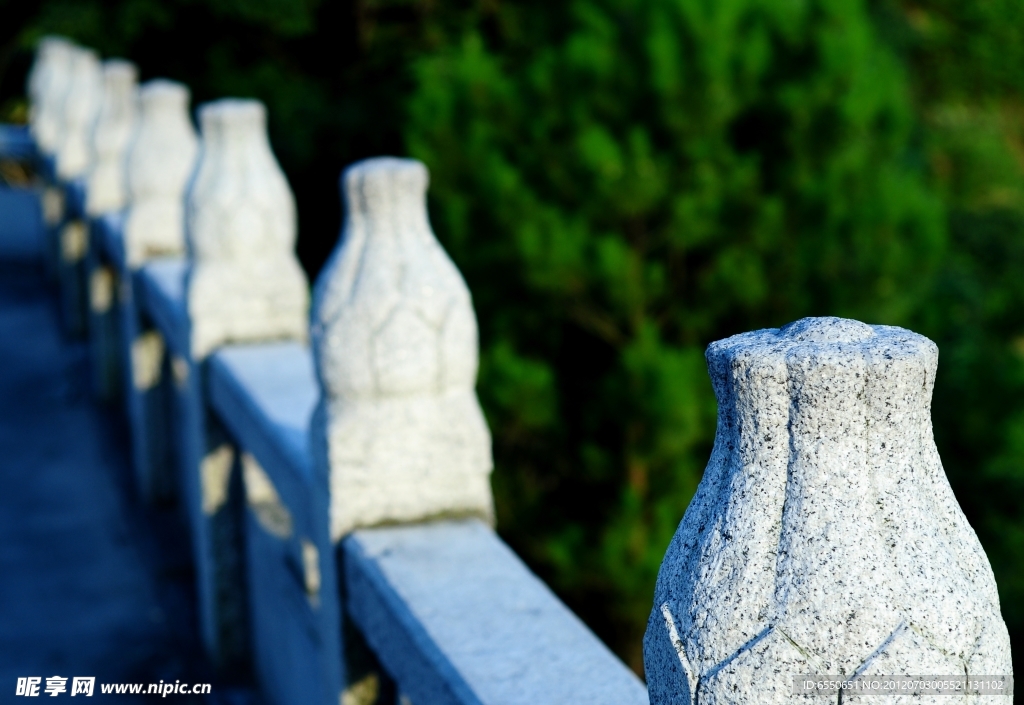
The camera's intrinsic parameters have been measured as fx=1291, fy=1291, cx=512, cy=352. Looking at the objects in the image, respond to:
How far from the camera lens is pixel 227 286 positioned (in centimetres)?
532

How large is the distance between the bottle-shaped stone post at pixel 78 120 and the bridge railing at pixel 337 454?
14.8ft

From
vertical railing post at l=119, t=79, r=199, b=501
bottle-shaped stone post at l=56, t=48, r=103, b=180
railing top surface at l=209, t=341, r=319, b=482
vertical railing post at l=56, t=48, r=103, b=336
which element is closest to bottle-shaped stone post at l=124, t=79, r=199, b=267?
vertical railing post at l=119, t=79, r=199, b=501

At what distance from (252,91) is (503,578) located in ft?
50.9

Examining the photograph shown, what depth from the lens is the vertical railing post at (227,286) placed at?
5.25m

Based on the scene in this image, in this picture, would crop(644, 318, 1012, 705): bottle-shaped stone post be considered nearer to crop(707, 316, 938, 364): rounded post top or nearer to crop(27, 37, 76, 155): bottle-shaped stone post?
crop(707, 316, 938, 364): rounded post top

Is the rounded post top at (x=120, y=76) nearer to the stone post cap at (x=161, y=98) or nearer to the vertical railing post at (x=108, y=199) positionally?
the vertical railing post at (x=108, y=199)

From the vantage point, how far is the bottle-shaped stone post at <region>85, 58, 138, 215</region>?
923cm

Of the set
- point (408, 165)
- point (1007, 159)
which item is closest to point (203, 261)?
point (408, 165)

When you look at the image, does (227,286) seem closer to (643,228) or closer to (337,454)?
(337,454)

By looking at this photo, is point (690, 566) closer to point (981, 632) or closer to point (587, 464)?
point (981, 632)

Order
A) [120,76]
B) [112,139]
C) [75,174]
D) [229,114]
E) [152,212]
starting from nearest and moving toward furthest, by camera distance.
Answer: [229,114]
[152,212]
[112,139]
[120,76]
[75,174]

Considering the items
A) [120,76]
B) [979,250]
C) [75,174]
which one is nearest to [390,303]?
[120,76]

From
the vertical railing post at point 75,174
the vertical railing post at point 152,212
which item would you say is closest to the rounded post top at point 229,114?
the vertical railing post at point 152,212

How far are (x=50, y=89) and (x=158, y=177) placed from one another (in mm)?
6685
